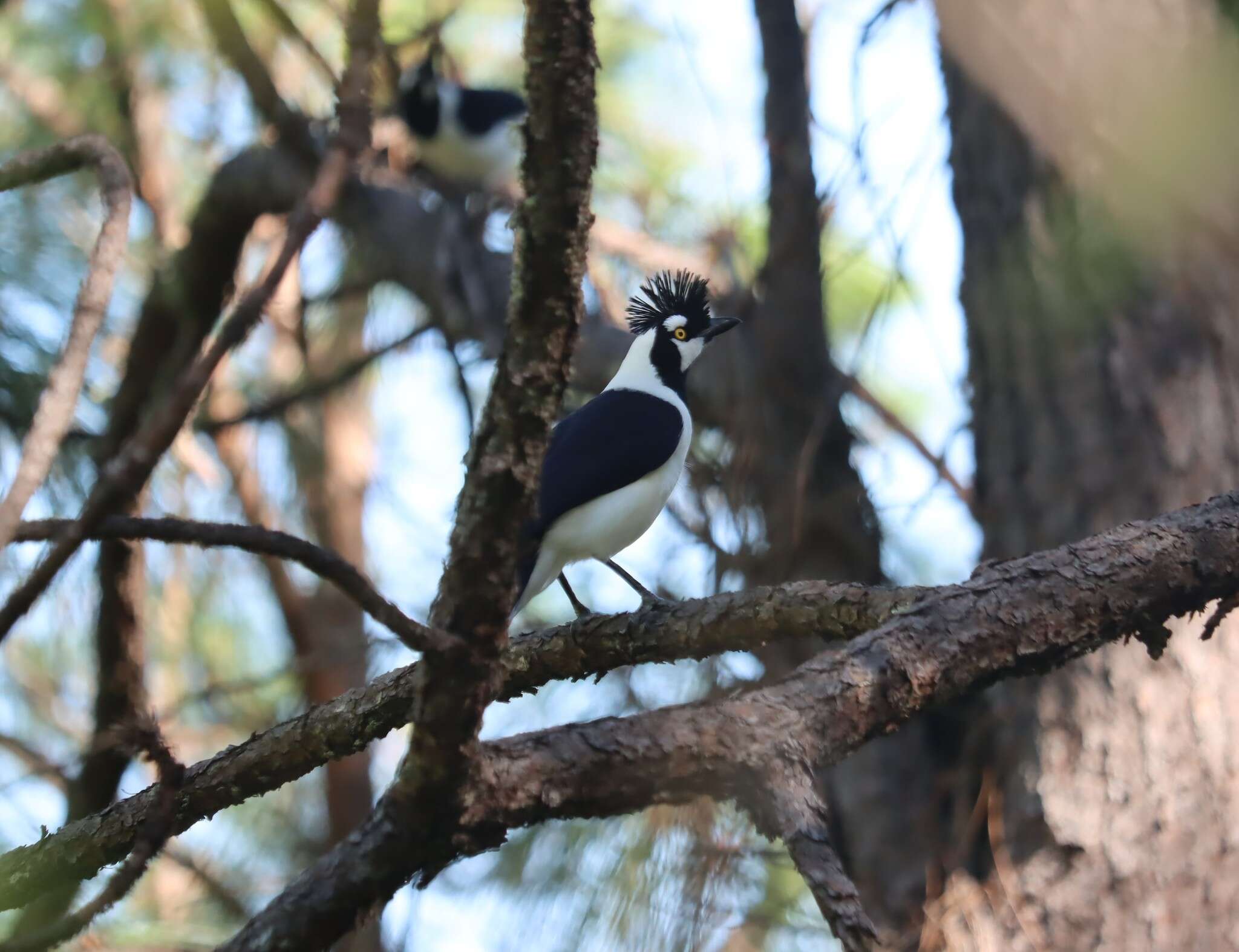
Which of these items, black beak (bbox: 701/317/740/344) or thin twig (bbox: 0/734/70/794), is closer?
black beak (bbox: 701/317/740/344)

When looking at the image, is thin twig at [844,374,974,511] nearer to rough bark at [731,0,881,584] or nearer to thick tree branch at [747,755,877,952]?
rough bark at [731,0,881,584]

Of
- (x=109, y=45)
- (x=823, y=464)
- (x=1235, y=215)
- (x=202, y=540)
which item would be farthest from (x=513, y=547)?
(x=109, y=45)

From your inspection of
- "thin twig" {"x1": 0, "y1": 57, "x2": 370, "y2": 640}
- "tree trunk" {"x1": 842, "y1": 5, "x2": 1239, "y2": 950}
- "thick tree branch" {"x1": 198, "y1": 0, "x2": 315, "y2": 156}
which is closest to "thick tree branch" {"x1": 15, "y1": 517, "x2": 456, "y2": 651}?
"thin twig" {"x1": 0, "y1": 57, "x2": 370, "y2": 640}

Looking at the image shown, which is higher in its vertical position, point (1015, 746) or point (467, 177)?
point (467, 177)

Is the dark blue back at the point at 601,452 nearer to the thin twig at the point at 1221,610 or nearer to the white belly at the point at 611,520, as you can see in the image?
the white belly at the point at 611,520

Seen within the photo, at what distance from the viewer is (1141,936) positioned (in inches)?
136

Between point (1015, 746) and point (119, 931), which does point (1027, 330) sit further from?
point (119, 931)

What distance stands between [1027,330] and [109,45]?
13.3 feet

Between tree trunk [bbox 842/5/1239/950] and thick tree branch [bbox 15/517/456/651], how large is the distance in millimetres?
2805

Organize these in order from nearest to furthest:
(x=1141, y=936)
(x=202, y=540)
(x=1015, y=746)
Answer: (x=202, y=540), (x=1141, y=936), (x=1015, y=746)

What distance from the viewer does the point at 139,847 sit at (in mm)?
1468

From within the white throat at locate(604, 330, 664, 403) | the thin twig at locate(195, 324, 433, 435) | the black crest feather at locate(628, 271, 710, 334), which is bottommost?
the white throat at locate(604, 330, 664, 403)

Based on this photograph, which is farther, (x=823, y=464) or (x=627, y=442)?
(x=823, y=464)

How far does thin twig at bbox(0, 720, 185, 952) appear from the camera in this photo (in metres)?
1.43
